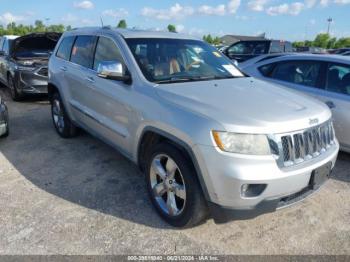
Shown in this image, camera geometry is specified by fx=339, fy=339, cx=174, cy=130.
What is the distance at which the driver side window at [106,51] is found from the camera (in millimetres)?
3919

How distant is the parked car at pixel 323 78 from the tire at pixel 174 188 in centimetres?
268

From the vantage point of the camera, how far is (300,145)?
9.14 feet

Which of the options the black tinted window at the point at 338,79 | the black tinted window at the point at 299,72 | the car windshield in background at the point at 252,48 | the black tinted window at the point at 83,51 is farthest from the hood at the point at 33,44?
the car windshield in background at the point at 252,48

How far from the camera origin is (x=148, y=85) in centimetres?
338

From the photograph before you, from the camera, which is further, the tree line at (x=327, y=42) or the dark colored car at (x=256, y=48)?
the tree line at (x=327, y=42)

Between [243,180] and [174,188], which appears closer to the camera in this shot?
[243,180]

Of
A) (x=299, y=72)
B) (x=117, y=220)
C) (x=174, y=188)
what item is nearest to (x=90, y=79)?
(x=117, y=220)

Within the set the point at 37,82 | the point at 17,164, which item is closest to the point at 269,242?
the point at 17,164

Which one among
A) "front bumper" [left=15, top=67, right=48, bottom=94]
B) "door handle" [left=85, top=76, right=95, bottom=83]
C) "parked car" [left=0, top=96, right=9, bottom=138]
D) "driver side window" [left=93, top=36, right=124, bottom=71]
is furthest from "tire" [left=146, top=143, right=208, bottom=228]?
"front bumper" [left=15, top=67, right=48, bottom=94]

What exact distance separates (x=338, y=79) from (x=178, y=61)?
2.47 meters

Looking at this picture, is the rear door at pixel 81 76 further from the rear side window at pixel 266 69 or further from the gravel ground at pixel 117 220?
the rear side window at pixel 266 69

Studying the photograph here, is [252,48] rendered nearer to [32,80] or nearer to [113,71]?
[32,80]

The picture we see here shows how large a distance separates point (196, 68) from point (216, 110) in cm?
124

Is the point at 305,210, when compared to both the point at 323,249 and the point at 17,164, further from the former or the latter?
the point at 17,164
